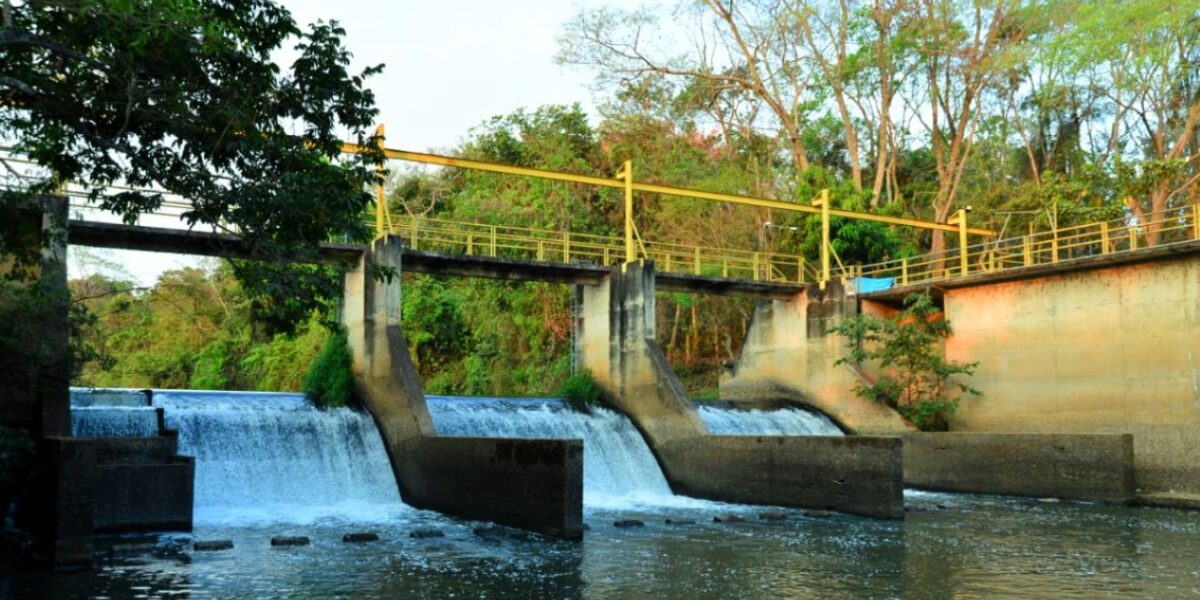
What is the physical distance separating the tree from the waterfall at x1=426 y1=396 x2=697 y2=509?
986cm

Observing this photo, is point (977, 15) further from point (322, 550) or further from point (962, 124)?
point (322, 550)

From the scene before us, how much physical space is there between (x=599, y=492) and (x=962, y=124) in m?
23.0

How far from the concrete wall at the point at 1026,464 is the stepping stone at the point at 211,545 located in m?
14.4

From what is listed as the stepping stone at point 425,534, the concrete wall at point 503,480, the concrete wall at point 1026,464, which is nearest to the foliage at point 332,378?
the concrete wall at point 503,480

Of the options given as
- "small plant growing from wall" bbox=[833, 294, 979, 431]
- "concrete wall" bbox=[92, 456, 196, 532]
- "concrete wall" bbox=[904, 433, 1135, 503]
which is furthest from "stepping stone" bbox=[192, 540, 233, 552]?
"small plant growing from wall" bbox=[833, 294, 979, 431]

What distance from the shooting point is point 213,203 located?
31.2 feet

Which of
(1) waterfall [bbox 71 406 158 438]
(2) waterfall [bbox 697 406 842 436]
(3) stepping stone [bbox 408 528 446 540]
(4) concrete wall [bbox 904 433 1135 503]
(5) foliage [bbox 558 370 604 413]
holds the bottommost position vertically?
(3) stepping stone [bbox 408 528 446 540]

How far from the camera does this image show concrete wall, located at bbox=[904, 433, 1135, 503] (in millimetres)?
18859

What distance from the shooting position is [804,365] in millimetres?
26922

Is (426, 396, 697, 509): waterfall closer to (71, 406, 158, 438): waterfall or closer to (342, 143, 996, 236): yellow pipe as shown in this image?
(342, 143, 996, 236): yellow pipe

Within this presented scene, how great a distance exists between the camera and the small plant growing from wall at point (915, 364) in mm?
23578

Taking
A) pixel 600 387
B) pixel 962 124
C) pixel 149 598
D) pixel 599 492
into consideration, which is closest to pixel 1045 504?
pixel 599 492

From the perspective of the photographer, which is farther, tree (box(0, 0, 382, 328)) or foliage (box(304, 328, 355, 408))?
foliage (box(304, 328, 355, 408))

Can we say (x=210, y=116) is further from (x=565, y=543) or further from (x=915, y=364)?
(x=915, y=364)
